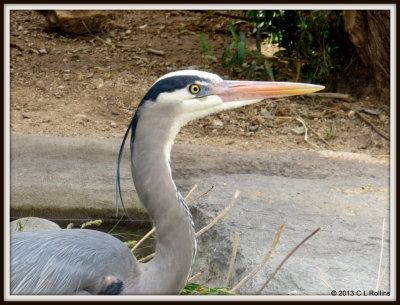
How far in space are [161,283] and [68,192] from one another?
83.3 inches

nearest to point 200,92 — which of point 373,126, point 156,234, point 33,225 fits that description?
point 156,234

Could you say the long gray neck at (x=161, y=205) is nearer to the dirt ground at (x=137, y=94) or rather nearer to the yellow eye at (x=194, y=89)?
the yellow eye at (x=194, y=89)

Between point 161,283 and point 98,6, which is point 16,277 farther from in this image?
point 98,6

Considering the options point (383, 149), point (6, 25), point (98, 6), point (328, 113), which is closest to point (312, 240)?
point (98, 6)

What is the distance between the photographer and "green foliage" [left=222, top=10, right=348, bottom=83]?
685cm

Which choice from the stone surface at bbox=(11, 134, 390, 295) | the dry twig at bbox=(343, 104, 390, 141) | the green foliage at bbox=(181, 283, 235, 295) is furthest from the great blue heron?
the dry twig at bbox=(343, 104, 390, 141)

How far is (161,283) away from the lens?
2.75m

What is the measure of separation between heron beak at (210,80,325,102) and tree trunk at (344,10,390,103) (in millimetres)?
3946

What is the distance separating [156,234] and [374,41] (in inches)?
176

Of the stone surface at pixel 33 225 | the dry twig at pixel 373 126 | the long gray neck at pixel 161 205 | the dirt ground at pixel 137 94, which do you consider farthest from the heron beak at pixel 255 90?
the dry twig at pixel 373 126

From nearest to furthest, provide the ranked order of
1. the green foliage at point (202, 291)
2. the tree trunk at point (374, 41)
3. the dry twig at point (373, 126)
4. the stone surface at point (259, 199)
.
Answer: the green foliage at point (202, 291) → the stone surface at point (259, 199) → the dry twig at point (373, 126) → the tree trunk at point (374, 41)

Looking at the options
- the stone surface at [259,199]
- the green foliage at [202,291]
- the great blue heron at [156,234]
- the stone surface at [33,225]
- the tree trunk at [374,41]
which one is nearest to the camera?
the great blue heron at [156,234]

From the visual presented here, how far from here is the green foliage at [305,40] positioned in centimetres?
685

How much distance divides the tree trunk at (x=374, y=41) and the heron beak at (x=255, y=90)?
3.95 metres
